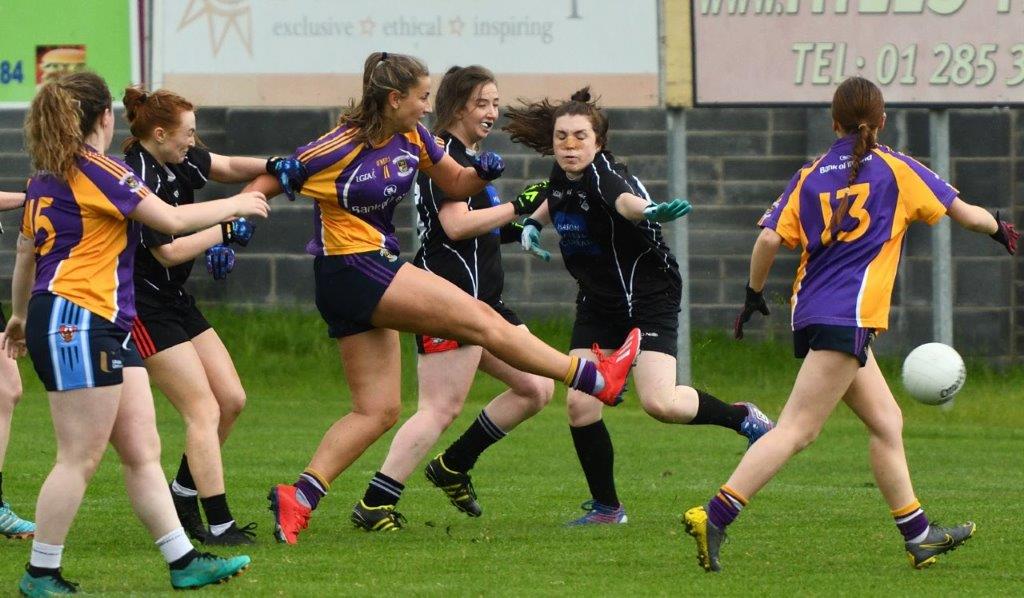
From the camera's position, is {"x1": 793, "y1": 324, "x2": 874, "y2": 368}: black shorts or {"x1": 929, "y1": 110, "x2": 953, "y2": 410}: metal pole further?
{"x1": 929, "y1": 110, "x2": 953, "y2": 410}: metal pole

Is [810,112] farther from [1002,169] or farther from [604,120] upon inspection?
[604,120]

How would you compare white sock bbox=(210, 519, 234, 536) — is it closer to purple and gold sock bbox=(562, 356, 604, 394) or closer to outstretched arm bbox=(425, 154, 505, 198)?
purple and gold sock bbox=(562, 356, 604, 394)

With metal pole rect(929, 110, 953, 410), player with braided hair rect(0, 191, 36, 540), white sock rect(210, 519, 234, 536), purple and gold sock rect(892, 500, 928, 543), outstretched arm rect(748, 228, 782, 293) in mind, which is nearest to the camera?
outstretched arm rect(748, 228, 782, 293)

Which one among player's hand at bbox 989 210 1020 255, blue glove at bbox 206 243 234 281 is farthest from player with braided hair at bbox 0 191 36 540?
player's hand at bbox 989 210 1020 255

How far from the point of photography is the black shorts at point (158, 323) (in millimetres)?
6891

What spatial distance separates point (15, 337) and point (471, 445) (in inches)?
85.0

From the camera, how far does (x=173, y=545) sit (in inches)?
229

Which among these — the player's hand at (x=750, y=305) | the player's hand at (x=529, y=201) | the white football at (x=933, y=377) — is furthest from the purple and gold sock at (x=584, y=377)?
the white football at (x=933, y=377)

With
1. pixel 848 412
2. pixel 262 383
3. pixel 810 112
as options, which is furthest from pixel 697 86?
pixel 262 383

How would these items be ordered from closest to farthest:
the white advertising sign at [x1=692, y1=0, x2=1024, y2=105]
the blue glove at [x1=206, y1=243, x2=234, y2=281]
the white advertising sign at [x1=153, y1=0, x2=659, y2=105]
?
the blue glove at [x1=206, y1=243, x2=234, y2=281], the white advertising sign at [x1=692, y1=0, x2=1024, y2=105], the white advertising sign at [x1=153, y1=0, x2=659, y2=105]

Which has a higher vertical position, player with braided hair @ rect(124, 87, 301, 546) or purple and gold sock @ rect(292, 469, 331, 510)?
player with braided hair @ rect(124, 87, 301, 546)

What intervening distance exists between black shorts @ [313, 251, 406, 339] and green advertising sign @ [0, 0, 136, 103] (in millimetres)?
8678

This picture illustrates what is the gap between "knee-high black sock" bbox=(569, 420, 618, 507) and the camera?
25.4 ft

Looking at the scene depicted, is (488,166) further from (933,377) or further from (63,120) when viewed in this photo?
(933,377)
